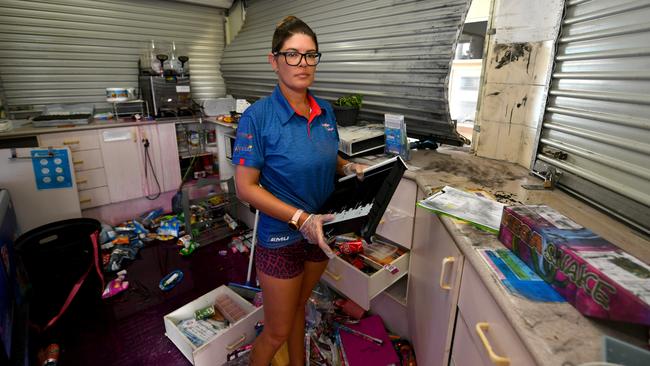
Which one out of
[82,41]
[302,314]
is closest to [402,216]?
[302,314]

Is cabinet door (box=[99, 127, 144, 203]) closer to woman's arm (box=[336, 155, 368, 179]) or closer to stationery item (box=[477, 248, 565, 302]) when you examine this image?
woman's arm (box=[336, 155, 368, 179])

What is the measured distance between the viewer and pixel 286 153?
47.7 inches

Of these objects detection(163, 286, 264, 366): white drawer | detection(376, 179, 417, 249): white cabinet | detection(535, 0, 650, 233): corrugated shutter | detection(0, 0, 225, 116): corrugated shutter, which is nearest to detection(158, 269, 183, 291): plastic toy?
detection(163, 286, 264, 366): white drawer

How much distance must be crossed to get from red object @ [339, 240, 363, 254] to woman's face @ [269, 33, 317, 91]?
3.34 feet

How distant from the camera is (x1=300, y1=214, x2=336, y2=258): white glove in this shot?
3.49 ft

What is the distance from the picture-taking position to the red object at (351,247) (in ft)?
6.30

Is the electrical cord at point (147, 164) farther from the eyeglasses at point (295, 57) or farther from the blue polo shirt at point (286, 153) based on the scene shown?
the eyeglasses at point (295, 57)

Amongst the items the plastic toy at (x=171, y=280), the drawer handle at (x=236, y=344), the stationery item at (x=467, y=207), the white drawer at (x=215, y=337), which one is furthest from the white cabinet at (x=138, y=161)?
the stationery item at (x=467, y=207)

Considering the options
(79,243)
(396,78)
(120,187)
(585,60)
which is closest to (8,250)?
(79,243)

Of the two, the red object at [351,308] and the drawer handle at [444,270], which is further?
the red object at [351,308]

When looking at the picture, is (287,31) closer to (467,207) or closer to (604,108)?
(467,207)

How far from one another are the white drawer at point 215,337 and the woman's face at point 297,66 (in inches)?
48.9

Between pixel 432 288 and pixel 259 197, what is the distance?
0.81 metres

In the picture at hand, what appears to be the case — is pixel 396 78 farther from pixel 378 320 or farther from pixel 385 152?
pixel 378 320
